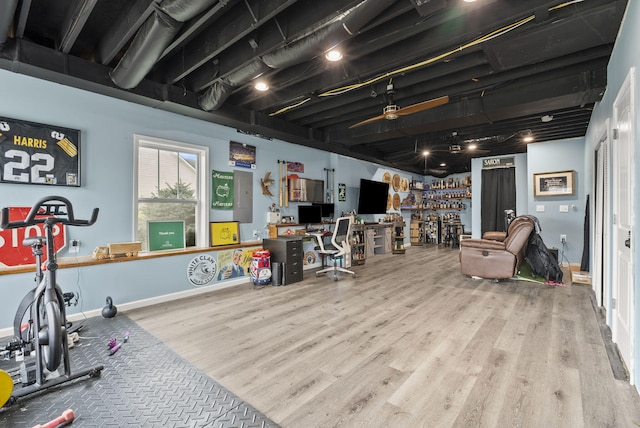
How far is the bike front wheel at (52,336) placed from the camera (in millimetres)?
1902

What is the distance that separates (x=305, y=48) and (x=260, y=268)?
3.30 meters

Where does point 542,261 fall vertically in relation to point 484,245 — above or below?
below

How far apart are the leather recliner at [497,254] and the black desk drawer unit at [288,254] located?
115 inches

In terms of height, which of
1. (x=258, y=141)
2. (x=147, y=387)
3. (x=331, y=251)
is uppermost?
(x=258, y=141)

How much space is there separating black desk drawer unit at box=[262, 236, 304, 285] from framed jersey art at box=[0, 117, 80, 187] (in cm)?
274

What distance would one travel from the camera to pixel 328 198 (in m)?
6.77

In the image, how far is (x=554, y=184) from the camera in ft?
20.5

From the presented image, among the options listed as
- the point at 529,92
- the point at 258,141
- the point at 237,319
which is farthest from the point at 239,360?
the point at 529,92

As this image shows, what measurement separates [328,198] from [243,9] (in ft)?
15.0

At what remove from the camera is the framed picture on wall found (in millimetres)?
6062

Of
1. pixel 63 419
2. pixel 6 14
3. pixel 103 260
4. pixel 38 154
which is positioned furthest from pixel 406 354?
pixel 38 154

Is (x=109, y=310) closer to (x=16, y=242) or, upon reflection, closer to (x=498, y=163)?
(x=16, y=242)

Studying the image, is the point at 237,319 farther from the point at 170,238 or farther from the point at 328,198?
the point at 328,198

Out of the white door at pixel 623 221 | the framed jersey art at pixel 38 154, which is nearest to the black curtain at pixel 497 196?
the white door at pixel 623 221
